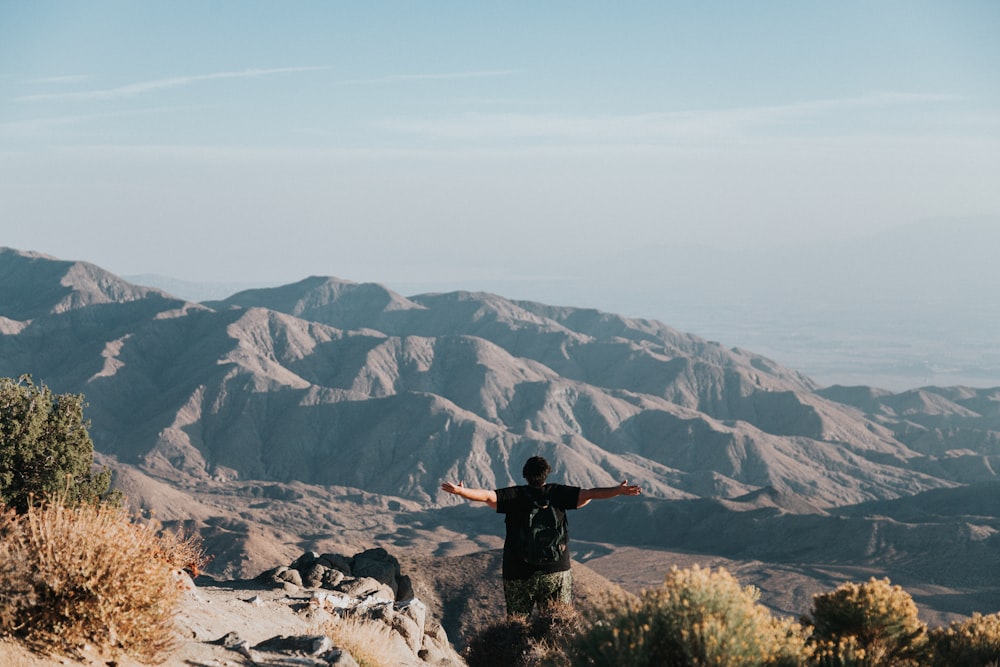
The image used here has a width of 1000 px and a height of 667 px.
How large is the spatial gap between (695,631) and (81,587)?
Answer: 5316 millimetres

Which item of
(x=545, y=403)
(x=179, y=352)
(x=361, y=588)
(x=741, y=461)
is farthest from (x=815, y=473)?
(x=361, y=588)

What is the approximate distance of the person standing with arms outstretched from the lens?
1043 centimetres

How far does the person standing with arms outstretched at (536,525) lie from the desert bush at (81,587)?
3.03 metres

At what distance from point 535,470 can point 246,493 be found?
13266cm

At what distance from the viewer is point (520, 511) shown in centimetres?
1045

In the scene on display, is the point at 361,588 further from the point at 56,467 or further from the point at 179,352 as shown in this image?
the point at 179,352

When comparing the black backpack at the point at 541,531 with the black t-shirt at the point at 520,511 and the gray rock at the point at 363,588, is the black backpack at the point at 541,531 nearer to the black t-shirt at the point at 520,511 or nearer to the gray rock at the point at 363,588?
the black t-shirt at the point at 520,511

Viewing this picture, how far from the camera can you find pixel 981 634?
31.5ft

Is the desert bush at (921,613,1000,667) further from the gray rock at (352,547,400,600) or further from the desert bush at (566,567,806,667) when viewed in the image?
the gray rock at (352,547,400,600)

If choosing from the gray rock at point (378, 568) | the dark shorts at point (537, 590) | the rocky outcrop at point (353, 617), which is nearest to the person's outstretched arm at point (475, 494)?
the dark shorts at point (537, 590)

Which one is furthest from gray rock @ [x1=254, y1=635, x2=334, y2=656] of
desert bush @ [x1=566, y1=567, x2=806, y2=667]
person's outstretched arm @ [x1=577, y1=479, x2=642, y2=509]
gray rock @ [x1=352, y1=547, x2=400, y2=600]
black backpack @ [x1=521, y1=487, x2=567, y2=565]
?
gray rock @ [x1=352, y1=547, x2=400, y2=600]

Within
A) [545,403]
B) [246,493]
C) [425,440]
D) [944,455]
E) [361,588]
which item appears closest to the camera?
[361,588]

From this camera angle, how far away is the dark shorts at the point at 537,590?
10648 millimetres

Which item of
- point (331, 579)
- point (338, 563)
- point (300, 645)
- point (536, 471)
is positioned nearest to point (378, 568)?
point (338, 563)
